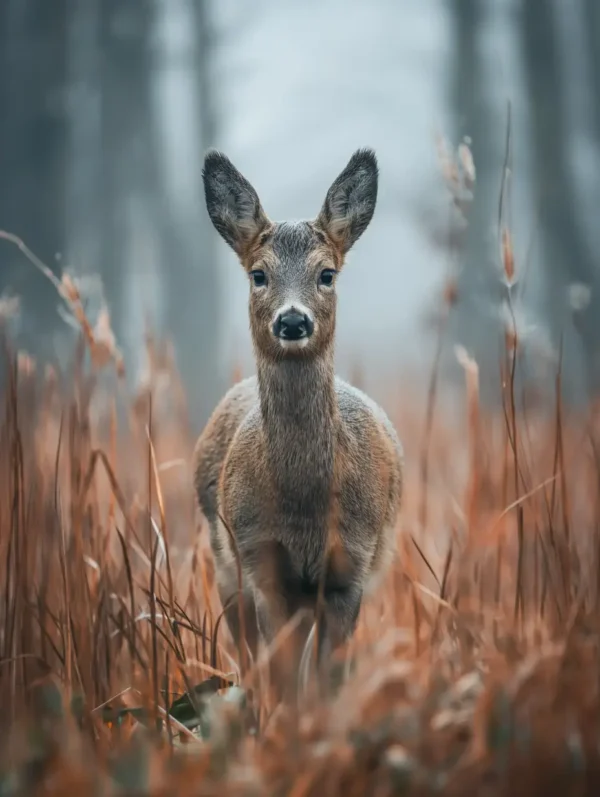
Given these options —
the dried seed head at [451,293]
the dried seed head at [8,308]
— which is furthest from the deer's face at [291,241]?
the dried seed head at [8,308]

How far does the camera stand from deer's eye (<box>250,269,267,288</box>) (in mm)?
3391

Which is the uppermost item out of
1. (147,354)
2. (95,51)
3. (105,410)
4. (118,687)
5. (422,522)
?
(95,51)

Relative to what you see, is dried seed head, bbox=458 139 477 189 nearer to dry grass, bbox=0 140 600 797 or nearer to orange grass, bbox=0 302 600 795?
dry grass, bbox=0 140 600 797

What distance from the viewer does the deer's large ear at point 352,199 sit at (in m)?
3.49

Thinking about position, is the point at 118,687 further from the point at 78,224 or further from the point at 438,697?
the point at 78,224

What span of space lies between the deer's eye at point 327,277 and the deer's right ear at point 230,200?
0.38 meters

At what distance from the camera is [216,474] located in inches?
161

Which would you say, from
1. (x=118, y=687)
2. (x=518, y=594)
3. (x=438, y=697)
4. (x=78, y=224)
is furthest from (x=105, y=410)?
(x=78, y=224)

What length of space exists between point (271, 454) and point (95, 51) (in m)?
7.01

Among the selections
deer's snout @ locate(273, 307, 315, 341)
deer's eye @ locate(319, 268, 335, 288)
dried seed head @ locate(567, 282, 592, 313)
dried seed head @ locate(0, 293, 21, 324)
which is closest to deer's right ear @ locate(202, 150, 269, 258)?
deer's eye @ locate(319, 268, 335, 288)

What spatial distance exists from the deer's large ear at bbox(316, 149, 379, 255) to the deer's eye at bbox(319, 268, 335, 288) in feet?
0.71

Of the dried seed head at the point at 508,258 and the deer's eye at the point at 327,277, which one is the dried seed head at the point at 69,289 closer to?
the deer's eye at the point at 327,277

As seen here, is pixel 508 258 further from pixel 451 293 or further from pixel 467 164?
pixel 451 293

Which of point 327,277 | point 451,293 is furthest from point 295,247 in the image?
point 451,293
